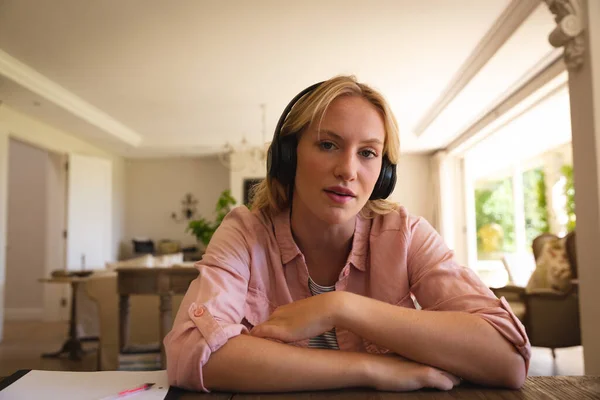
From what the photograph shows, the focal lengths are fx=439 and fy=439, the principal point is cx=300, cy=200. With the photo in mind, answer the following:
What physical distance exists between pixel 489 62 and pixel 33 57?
4.18 m

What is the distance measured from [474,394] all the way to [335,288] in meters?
0.42

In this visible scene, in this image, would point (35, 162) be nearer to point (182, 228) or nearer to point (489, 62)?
point (182, 228)

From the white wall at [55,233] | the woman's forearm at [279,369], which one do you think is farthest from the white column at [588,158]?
the white wall at [55,233]

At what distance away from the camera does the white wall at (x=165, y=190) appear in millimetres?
8742

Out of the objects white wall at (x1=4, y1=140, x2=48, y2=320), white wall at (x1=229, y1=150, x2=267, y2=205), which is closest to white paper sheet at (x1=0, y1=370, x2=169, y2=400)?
white wall at (x1=4, y1=140, x2=48, y2=320)

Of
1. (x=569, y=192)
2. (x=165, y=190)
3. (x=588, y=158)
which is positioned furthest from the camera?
(x=165, y=190)

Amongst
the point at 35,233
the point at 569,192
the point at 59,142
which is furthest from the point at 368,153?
the point at 569,192

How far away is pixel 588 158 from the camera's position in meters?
2.28

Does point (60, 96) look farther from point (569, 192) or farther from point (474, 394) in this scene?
point (569, 192)

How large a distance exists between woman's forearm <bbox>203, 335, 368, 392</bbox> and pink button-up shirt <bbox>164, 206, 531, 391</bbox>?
0.24 feet

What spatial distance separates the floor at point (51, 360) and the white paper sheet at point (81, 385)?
11.2ft

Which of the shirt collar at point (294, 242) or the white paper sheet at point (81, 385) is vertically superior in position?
the shirt collar at point (294, 242)

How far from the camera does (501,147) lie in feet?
24.5

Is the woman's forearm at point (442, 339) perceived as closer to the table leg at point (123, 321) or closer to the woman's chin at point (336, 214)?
the woman's chin at point (336, 214)
